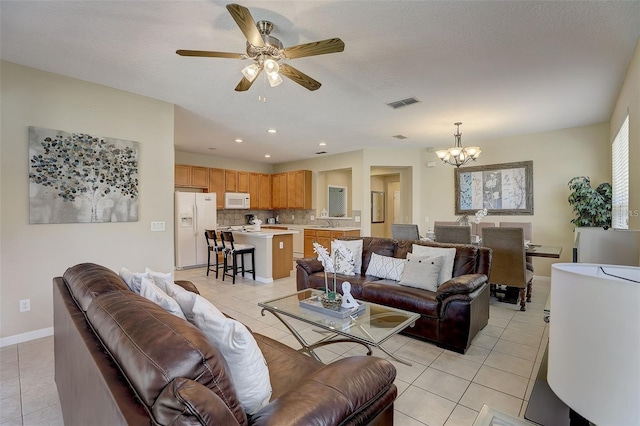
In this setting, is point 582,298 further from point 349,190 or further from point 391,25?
point 349,190

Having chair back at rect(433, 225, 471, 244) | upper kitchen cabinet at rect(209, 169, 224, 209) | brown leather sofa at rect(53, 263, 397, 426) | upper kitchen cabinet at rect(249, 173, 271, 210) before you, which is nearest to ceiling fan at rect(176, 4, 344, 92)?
brown leather sofa at rect(53, 263, 397, 426)

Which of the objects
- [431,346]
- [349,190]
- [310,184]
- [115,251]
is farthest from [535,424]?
[349,190]

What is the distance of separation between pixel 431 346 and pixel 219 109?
3813 mm

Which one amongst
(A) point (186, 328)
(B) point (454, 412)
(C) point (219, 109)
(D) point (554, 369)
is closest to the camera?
(D) point (554, 369)

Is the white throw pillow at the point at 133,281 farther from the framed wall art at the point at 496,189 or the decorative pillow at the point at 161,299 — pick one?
the framed wall art at the point at 496,189

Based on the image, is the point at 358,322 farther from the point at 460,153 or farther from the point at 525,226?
the point at 525,226

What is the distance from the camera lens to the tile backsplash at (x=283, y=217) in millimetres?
7496

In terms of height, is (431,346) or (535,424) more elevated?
(535,424)

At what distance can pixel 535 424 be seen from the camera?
0.93 meters

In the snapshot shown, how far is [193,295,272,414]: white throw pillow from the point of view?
3.52 ft

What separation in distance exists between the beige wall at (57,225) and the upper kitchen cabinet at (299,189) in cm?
434

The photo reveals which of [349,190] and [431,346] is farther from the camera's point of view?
[349,190]

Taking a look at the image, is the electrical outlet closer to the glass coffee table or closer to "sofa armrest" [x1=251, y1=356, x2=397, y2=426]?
the glass coffee table

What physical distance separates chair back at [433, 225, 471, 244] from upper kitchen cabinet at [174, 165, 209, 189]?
5.40 meters
